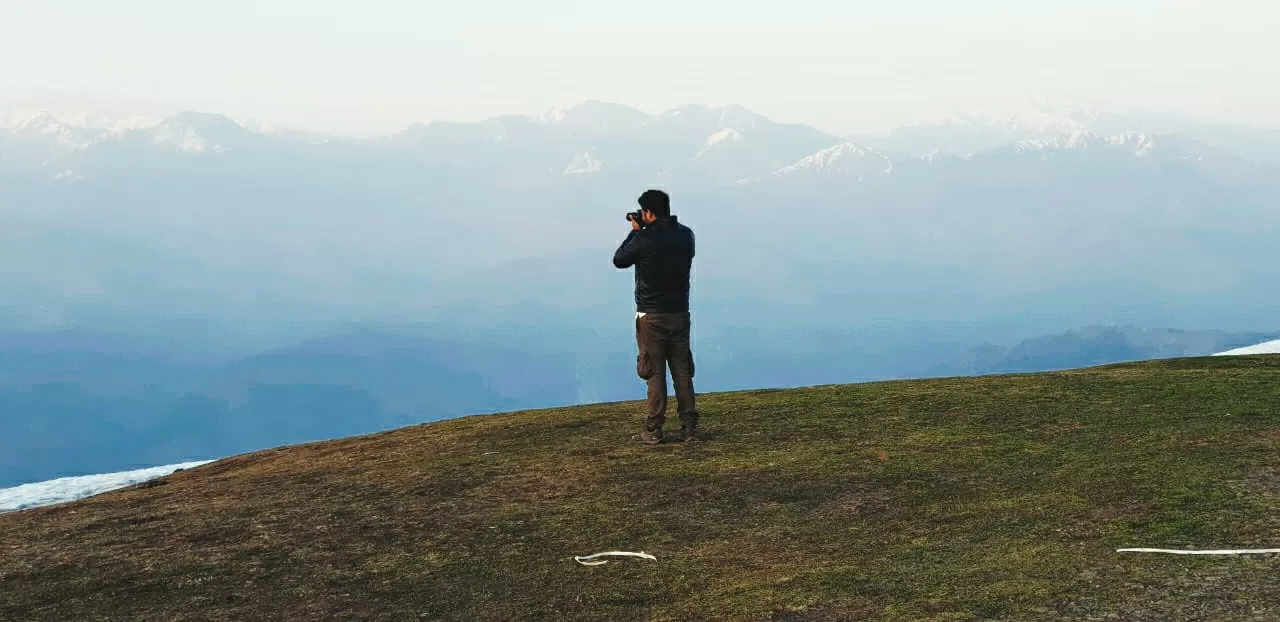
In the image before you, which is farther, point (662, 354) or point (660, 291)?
point (662, 354)

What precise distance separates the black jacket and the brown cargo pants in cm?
17

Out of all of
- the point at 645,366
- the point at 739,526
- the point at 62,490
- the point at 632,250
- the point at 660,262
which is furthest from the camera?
the point at 62,490

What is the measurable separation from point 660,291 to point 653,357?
958mm

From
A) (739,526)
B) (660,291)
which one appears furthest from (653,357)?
(739,526)

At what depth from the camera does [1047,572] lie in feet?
30.2

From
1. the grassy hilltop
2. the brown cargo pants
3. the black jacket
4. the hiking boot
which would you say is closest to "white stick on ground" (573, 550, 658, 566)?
the grassy hilltop

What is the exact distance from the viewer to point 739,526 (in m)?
12.0

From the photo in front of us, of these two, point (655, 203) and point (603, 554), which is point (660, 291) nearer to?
point (655, 203)

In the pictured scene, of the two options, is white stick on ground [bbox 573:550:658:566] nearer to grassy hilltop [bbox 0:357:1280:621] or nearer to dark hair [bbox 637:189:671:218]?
grassy hilltop [bbox 0:357:1280:621]

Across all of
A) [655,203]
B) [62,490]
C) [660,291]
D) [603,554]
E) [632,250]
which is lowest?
[62,490]

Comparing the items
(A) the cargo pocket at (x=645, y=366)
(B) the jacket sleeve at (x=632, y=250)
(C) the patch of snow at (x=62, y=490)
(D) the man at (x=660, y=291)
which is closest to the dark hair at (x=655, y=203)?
(D) the man at (x=660, y=291)

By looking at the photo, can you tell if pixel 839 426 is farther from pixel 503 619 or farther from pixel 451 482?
pixel 503 619

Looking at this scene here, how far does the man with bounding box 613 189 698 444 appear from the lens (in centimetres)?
1557

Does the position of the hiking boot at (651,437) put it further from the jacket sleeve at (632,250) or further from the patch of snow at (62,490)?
the patch of snow at (62,490)
